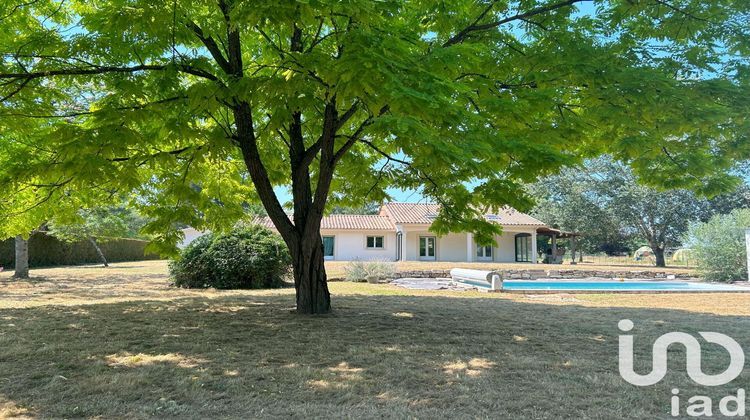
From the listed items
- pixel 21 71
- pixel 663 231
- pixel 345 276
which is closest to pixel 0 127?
pixel 21 71

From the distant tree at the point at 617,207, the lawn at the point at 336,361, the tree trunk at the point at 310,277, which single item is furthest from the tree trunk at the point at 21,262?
the distant tree at the point at 617,207

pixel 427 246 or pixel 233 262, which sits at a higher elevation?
pixel 233 262

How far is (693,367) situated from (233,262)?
42.3 ft

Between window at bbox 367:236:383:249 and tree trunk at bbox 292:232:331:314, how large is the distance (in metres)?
28.9

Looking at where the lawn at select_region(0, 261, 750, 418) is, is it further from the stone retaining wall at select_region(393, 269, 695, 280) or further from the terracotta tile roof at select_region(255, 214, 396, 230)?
the terracotta tile roof at select_region(255, 214, 396, 230)

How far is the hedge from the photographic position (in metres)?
27.1

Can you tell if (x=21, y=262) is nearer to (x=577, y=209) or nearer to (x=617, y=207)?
(x=617, y=207)

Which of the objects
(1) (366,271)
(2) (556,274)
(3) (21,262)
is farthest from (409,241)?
(3) (21,262)

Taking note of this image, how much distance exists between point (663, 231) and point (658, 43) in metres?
38.6

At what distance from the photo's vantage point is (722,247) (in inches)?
813

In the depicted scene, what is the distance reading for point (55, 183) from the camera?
9.08 metres

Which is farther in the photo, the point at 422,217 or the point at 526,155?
the point at 422,217

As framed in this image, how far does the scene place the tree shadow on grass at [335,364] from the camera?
4.07 meters

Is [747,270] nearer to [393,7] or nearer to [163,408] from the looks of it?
[393,7]
